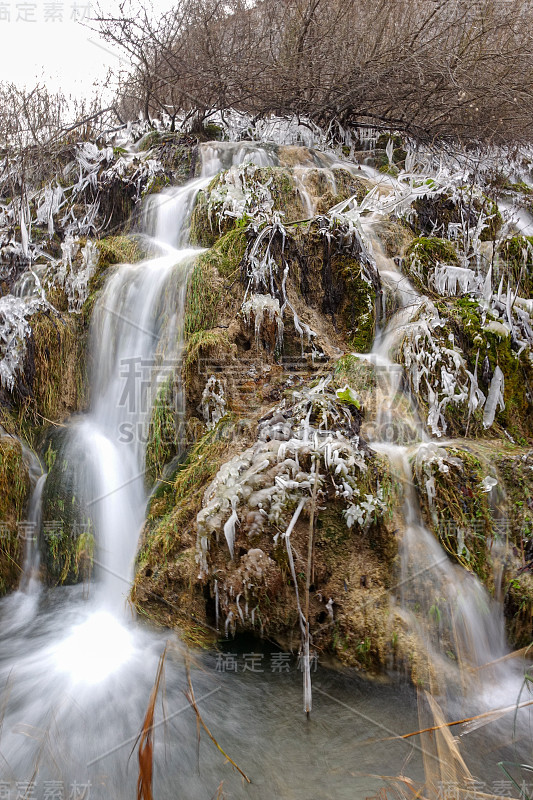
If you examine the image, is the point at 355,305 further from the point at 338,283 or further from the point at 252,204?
the point at 252,204

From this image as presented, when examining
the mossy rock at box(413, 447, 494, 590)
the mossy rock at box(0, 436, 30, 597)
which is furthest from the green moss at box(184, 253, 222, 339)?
the mossy rock at box(413, 447, 494, 590)

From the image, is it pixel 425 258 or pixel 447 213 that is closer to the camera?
pixel 425 258

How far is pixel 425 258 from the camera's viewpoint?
4.74 meters

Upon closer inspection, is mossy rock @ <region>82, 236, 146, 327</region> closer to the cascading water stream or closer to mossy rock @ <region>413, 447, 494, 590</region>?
the cascading water stream

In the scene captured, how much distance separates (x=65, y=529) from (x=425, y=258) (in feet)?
12.8

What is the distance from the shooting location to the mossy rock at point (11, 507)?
3666mm

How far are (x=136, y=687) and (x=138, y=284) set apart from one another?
11.0ft

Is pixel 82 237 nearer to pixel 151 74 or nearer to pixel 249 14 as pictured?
pixel 151 74

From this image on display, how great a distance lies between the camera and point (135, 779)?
2.30 m

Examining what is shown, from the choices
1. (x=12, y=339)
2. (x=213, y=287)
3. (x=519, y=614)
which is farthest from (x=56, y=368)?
(x=519, y=614)

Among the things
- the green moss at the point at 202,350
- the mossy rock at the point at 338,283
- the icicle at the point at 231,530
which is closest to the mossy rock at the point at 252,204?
the mossy rock at the point at 338,283

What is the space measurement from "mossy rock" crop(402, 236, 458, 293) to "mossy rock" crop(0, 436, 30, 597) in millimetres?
3737

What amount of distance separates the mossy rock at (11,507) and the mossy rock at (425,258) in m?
3.74

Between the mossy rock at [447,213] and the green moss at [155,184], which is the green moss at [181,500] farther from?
the green moss at [155,184]
